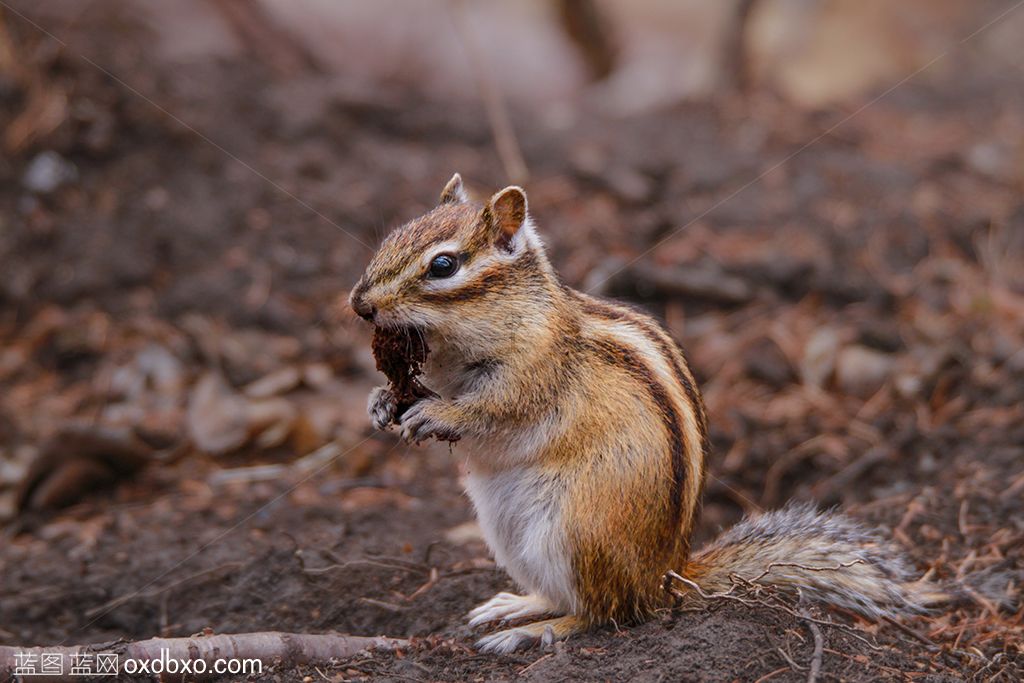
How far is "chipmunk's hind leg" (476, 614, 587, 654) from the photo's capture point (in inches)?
125

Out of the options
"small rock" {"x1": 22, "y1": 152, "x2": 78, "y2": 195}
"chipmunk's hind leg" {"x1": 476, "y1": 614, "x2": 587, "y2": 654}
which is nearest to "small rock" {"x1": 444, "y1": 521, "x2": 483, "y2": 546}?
"chipmunk's hind leg" {"x1": 476, "y1": 614, "x2": 587, "y2": 654}

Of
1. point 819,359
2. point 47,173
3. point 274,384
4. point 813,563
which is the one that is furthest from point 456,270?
point 47,173

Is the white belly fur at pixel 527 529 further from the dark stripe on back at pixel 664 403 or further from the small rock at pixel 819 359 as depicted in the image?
the small rock at pixel 819 359

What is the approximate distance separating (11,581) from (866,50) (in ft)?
34.0

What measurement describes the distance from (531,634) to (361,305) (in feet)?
3.50

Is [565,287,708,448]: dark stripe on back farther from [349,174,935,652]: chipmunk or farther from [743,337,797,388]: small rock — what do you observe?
[743,337,797,388]: small rock

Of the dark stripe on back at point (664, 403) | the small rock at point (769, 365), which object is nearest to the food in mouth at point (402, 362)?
the dark stripe on back at point (664, 403)

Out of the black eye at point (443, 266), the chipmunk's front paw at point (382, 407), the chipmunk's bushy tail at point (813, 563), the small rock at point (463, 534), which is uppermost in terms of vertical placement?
the black eye at point (443, 266)

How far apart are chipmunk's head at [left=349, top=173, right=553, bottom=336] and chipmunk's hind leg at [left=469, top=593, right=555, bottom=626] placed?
2.84 feet

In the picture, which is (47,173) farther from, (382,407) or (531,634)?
(531,634)

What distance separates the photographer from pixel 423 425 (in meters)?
3.18

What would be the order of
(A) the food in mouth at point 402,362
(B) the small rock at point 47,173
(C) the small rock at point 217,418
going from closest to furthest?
(A) the food in mouth at point 402,362
(C) the small rock at point 217,418
(B) the small rock at point 47,173

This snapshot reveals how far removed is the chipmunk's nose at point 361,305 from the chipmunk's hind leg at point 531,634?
99 cm

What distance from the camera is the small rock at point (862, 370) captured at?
18.1ft
